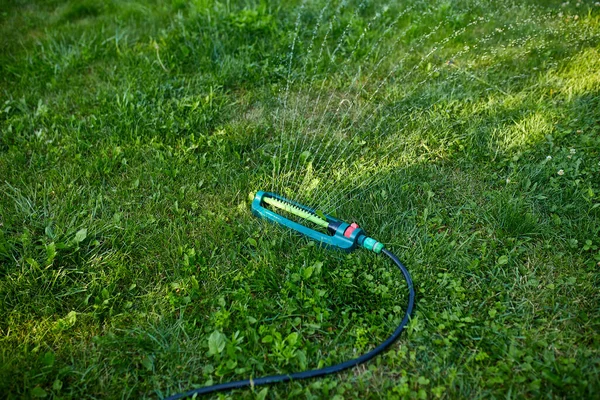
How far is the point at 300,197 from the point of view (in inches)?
99.3

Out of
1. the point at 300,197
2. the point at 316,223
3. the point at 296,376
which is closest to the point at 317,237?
the point at 316,223

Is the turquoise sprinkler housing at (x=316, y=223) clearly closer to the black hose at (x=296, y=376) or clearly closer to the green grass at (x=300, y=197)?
the green grass at (x=300, y=197)

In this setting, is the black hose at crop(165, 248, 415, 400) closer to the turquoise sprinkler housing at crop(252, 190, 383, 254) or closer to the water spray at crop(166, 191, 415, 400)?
the water spray at crop(166, 191, 415, 400)

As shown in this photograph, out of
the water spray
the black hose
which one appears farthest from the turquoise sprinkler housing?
the black hose

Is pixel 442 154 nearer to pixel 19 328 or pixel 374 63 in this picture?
pixel 374 63

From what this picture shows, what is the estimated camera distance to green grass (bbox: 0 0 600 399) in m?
1.85

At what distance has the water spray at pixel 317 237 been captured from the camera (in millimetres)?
1757

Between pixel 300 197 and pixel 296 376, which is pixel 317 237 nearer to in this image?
pixel 300 197

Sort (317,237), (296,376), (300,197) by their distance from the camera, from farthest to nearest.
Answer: (300,197) < (317,237) < (296,376)

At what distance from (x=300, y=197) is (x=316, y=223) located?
0.23 m

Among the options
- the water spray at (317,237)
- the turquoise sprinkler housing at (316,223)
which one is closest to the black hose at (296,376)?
the water spray at (317,237)

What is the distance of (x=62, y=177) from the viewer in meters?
2.67

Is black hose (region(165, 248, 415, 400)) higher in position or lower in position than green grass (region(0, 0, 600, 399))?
lower

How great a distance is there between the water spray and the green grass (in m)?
0.04
